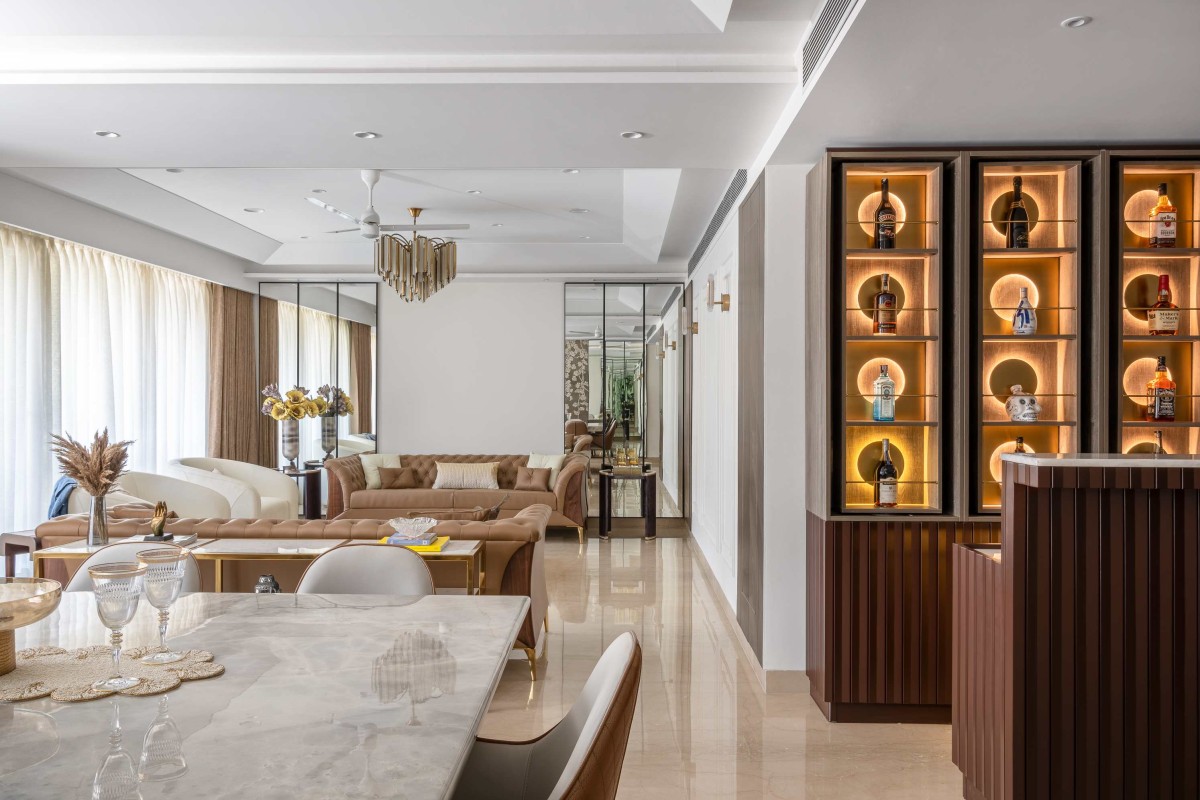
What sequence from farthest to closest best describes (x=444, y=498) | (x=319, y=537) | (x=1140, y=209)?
1. (x=444, y=498)
2. (x=319, y=537)
3. (x=1140, y=209)

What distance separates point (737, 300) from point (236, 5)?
298 cm

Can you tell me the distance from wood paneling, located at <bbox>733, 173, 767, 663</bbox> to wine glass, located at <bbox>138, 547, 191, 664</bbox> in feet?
9.29

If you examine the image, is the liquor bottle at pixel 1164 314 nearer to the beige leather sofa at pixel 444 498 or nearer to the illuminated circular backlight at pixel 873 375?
the illuminated circular backlight at pixel 873 375

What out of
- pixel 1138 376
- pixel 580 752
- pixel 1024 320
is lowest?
pixel 580 752

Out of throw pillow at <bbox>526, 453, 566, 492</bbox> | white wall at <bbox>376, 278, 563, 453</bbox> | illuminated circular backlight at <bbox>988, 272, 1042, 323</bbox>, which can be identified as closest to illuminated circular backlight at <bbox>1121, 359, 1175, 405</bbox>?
illuminated circular backlight at <bbox>988, 272, 1042, 323</bbox>

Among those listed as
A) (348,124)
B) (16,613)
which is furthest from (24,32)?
(16,613)

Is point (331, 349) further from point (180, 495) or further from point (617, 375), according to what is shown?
point (617, 375)

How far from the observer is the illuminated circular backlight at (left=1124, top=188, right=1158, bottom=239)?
3592mm

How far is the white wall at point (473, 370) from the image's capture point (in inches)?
340

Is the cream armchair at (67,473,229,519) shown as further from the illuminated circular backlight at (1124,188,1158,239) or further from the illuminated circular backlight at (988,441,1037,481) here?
the illuminated circular backlight at (1124,188,1158,239)

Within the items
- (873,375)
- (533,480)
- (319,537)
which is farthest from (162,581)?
(533,480)

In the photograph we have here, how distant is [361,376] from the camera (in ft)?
28.7

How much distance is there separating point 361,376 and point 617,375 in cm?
275

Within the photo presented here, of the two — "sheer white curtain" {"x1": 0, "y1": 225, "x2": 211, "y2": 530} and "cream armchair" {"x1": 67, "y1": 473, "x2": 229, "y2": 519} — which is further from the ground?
"sheer white curtain" {"x1": 0, "y1": 225, "x2": 211, "y2": 530}
